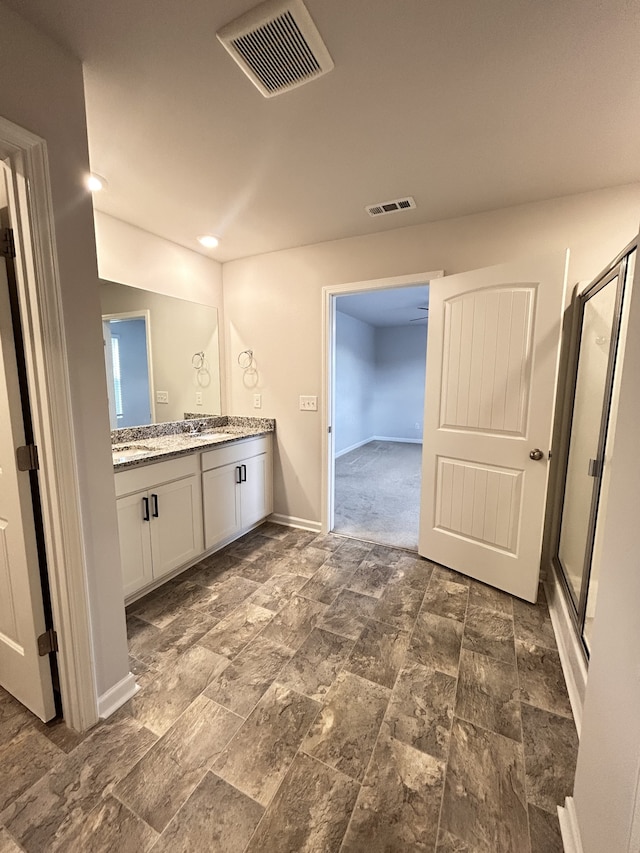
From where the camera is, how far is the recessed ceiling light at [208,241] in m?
2.72

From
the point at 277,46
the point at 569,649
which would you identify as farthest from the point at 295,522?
the point at 277,46

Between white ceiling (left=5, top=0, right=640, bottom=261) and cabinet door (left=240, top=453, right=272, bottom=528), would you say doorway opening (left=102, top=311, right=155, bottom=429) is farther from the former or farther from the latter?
cabinet door (left=240, top=453, right=272, bottom=528)

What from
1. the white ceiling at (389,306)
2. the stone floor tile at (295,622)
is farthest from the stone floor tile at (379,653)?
the white ceiling at (389,306)

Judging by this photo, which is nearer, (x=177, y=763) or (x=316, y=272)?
(x=177, y=763)

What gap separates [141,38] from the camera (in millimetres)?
1176

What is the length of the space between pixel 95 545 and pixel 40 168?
1.30 metres

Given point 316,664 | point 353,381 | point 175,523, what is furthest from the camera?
point 353,381

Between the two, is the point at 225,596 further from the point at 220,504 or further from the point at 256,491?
the point at 256,491

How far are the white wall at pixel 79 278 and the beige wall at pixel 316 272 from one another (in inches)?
72.2

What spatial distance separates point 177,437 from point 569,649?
2.85m

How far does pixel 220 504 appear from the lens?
2.70 meters

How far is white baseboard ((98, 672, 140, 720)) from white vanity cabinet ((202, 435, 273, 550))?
1086 mm

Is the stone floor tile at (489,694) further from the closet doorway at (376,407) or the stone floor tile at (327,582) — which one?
the closet doorway at (376,407)

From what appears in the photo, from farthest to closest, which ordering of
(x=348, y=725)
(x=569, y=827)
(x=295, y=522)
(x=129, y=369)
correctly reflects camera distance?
1. (x=295, y=522)
2. (x=129, y=369)
3. (x=348, y=725)
4. (x=569, y=827)
